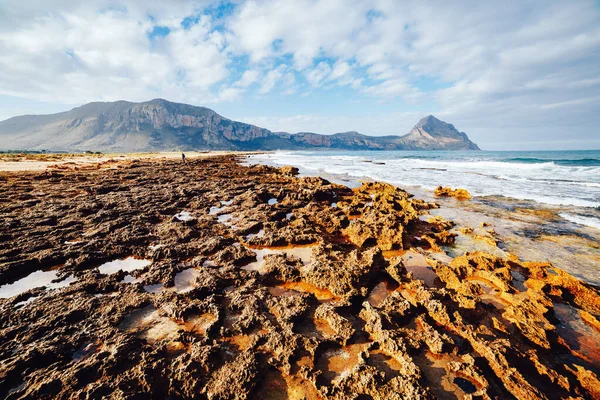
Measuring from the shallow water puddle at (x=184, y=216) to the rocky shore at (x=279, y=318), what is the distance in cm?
143

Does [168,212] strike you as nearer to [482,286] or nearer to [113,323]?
[113,323]

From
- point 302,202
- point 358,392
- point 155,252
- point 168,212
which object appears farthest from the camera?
point 302,202

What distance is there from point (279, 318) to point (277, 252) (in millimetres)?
2849

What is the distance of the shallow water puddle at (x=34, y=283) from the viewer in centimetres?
486

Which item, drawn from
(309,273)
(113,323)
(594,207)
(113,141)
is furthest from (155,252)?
(113,141)

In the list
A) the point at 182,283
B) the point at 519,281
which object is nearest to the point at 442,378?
the point at 519,281

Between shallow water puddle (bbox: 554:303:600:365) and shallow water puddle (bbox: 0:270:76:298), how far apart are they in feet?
30.1

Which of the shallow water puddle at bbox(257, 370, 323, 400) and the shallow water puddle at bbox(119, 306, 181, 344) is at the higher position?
the shallow water puddle at bbox(257, 370, 323, 400)

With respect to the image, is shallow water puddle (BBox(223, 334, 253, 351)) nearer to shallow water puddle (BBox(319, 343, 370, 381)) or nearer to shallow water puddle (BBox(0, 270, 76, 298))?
shallow water puddle (BBox(319, 343, 370, 381))

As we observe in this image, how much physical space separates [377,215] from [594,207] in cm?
1330

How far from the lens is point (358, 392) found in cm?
291

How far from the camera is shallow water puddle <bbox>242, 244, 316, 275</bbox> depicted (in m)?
6.04

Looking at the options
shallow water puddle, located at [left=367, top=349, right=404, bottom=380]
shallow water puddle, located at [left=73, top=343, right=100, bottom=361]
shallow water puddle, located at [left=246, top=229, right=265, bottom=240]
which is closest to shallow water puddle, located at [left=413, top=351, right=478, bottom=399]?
shallow water puddle, located at [left=367, top=349, right=404, bottom=380]

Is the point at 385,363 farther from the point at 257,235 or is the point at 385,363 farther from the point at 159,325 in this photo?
the point at 257,235
